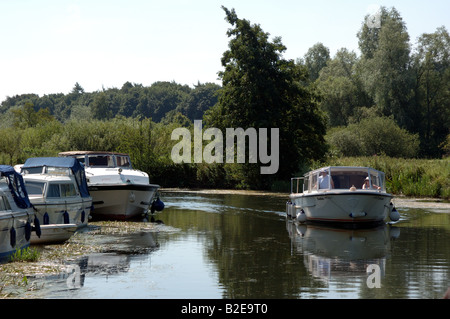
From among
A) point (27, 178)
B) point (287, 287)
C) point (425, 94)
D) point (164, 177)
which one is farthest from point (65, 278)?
point (425, 94)

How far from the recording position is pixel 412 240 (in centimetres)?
2136

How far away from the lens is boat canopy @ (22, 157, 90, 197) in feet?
84.1

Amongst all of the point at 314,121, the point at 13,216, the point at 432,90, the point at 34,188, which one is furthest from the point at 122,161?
the point at 432,90

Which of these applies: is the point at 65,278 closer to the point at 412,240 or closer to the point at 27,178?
the point at 27,178

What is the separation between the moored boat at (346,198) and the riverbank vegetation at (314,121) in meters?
16.0

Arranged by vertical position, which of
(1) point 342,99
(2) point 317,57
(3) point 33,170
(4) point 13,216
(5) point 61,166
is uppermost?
(2) point 317,57

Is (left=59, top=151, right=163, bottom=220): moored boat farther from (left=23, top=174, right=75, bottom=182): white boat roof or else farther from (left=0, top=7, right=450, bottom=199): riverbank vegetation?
(left=0, top=7, right=450, bottom=199): riverbank vegetation

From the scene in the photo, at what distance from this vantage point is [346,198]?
80.1 feet

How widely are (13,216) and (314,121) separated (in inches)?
1563

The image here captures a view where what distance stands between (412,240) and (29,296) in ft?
45.1

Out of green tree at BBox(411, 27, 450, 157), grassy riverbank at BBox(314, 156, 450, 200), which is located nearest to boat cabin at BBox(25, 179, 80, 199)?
grassy riverbank at BBox(314, 156, 450, 200)

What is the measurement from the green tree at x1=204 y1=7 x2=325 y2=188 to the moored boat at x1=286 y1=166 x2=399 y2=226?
2447 cm

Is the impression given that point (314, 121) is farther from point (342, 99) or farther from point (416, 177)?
point (342, 99)

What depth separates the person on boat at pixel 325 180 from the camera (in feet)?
85.0
